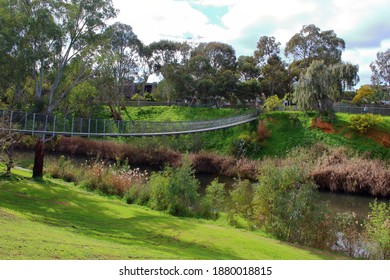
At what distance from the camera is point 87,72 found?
2250 centimetres

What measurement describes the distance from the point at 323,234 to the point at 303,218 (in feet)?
3.05

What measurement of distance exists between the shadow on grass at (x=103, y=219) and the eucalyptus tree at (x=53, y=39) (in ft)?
15.4

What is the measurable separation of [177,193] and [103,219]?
3754 mm

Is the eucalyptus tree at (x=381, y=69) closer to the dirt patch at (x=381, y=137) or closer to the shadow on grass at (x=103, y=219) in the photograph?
the dirt patch at (x=381, y=137)

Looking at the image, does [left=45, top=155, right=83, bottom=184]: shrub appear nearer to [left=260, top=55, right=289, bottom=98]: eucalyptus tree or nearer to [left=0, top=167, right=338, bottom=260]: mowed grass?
[left=0, top=167, right=338, bottom=260]: mowed grass

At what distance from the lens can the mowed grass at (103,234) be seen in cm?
760

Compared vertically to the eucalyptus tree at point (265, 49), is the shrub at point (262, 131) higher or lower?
lower

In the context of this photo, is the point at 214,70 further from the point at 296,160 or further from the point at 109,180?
the point at 109,180

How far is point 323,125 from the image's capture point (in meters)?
33.3

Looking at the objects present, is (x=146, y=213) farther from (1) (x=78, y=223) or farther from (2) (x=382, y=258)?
(2) (x=382, y=258)

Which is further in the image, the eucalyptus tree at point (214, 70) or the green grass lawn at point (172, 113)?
the eucalyptus tree at point (214, 70)

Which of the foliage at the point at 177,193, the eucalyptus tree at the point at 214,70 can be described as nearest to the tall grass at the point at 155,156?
the foliage at the point at 177,193

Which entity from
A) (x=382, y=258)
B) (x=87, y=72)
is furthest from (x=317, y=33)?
(x=382, y=258)

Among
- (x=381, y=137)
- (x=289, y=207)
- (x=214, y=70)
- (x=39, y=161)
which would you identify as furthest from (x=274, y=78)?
(x=289, y=207)
